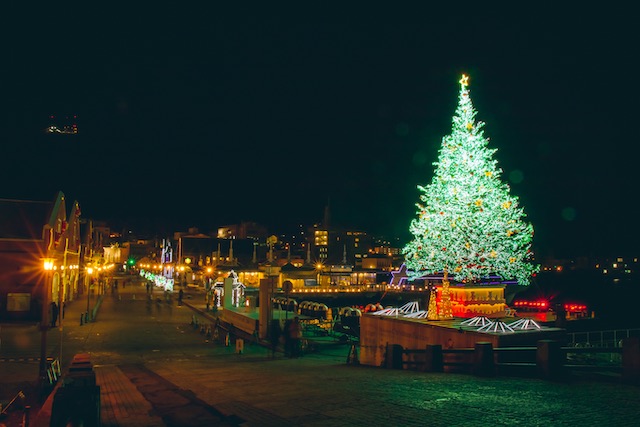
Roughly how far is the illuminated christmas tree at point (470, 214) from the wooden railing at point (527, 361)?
10.2 meters

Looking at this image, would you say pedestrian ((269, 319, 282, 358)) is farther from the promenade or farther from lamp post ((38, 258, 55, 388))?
lamp post ((38, 258, 55, 388))

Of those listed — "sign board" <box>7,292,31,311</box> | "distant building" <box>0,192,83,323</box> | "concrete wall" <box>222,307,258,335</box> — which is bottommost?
"concrete wall" <box>222,307,258,335</box>

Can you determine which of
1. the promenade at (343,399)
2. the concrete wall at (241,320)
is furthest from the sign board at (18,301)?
the promenade at (343,399)

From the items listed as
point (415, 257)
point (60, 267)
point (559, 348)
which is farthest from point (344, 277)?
point (559, 348)

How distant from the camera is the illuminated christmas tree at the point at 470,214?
26422 mm

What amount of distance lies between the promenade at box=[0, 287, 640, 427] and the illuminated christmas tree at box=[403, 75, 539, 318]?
12.6m

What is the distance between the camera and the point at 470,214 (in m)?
26.3

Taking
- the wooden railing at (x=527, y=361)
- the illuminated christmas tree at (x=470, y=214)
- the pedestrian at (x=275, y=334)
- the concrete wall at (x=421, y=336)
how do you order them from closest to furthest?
the wooden railing at (x=527, y=361) < the concrete wall at (x=421, y=336) < the pedestrian at (x=275, y=334) < the illuminated christmas tree at (x=470, y=214)

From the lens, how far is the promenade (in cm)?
863

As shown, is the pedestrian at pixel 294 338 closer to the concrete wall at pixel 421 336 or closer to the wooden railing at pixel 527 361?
the concrete wall at pixel 421 336

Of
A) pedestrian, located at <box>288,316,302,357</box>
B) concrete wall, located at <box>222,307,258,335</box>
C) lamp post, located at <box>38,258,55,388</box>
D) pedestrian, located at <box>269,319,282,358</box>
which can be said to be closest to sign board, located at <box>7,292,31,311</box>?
concrete wall, located at <box>222,307,258,335</box>

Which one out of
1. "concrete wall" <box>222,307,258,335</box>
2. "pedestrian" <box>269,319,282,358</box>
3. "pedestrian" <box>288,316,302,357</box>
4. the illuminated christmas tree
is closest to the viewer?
"pedestrian" <box>288,316,302,357</box>

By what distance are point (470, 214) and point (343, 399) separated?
1761 centimetres

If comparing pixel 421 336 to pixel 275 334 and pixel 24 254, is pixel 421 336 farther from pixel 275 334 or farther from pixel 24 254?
pixel 24 254
